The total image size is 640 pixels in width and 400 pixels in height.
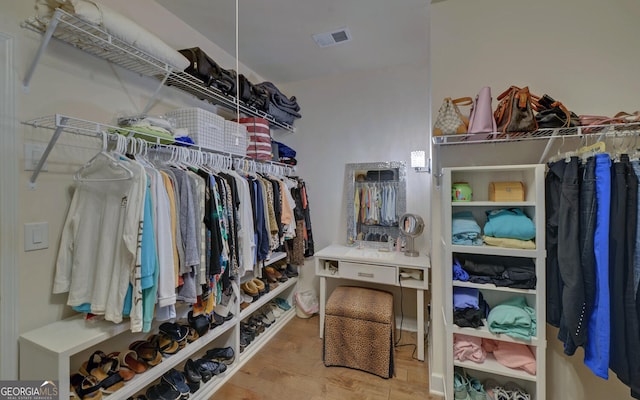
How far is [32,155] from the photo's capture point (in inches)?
49.7

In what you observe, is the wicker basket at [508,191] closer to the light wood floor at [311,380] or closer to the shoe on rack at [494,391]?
the shoe on rack at [494,391]

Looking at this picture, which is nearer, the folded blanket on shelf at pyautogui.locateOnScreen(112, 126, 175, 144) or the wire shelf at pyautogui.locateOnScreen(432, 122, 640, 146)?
the wire shelf at pyautogui.locateOnScreen(432, 122, 640, 146)

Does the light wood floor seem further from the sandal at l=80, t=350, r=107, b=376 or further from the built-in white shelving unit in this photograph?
the sandal at l=80, t=350, r=107, b=376

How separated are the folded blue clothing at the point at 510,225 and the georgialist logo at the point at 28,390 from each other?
217 cm

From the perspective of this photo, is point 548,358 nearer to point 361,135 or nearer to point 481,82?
point 481,82

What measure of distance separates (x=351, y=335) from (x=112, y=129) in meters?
2.04

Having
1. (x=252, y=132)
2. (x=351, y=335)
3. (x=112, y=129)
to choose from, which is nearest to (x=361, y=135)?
(x=252, y=132)

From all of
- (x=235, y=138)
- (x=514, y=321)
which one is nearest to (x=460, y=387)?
(x=514, y=321)

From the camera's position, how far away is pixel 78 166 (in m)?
1.43

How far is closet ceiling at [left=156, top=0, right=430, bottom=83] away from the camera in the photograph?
6.09 ft

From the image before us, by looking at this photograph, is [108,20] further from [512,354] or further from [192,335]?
[512,354]

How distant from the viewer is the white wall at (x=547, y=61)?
1452mm

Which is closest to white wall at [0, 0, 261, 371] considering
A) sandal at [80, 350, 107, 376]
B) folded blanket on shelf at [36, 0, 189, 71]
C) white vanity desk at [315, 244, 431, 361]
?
folded blanket on shelf at [36, 0, 189, 71]

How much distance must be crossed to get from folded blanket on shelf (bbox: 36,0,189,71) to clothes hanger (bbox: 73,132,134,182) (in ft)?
1.64
